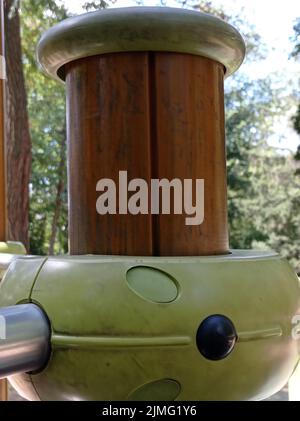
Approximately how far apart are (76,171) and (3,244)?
2.03 ft

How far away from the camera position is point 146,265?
0.63 meters

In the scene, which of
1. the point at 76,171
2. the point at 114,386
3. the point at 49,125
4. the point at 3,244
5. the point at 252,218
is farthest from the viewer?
the point at 252,218

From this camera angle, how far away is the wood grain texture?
673 millimetres

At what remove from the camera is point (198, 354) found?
23.8 inches

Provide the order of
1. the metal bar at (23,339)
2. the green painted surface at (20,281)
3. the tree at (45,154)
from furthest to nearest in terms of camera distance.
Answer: the tree at (45,154)
the green painted surface at (20,281)
the metal bar at (23,339)

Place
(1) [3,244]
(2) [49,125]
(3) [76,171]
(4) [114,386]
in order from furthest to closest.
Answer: (2) [49,125], (1) [3,244], (3) [76,171], (4) [114,386]

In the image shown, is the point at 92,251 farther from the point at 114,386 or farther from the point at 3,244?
the point at 3,244

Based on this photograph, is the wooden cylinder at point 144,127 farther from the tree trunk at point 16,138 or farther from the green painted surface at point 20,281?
the tree trunk at point 16,138

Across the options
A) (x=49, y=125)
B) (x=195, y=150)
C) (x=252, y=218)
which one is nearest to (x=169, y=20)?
(x=195, y=150)

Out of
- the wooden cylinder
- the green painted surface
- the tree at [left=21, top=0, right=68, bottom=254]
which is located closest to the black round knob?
the wooden cylinder

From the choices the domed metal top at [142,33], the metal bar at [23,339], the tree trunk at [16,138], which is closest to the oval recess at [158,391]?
the metal bar at [23,339]

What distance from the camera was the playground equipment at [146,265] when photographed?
1.97 feet

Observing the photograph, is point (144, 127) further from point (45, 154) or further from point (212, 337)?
point (45, 154)

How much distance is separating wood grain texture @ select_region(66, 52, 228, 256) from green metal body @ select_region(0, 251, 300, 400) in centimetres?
4
